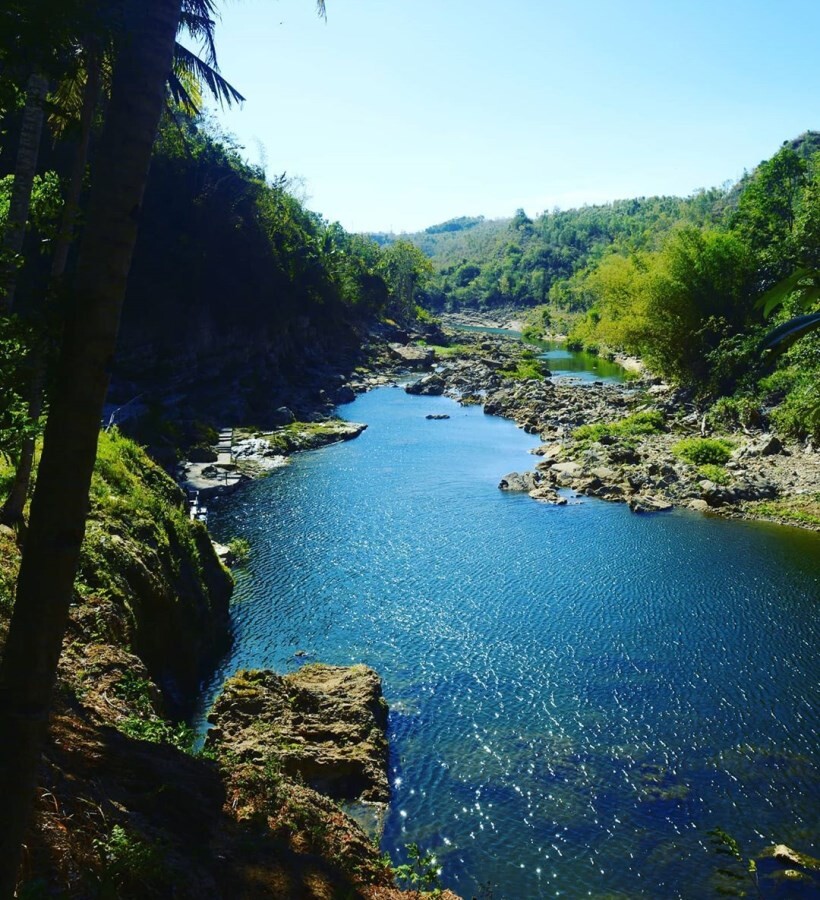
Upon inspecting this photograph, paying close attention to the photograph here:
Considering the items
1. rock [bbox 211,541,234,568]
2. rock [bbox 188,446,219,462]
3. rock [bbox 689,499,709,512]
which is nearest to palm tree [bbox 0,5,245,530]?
rock [bbox 211,541,234,568]

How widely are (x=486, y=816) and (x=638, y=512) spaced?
20716 mm

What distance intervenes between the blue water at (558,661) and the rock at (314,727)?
0.70m

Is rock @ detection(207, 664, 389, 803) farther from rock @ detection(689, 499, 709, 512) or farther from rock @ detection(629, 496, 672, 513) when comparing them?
rock @ detection(689, 499, 709, 512)

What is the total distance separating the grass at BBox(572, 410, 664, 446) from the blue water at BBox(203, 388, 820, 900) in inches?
445

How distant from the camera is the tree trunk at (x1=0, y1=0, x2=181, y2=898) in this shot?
4602 mm

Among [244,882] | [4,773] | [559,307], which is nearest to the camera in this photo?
[4,773]

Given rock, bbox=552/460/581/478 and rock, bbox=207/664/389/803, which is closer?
rock, bbox=207/664/389/803

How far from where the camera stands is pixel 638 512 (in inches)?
1227

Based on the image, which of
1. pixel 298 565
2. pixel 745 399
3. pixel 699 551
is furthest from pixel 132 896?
pixel 745 399

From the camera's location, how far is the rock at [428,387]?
6462 centimetres

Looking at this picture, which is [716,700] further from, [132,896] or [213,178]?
[213,178]

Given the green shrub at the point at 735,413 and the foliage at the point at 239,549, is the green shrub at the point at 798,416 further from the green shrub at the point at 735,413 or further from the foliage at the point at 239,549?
the foliage at the point at 239,549

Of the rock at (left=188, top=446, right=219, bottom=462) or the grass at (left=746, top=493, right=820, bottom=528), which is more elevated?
the rock at (left=188, top=446, right=219, bottom=462)

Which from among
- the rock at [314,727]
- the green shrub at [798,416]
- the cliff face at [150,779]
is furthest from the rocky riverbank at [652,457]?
the cliff face at [150,779]
